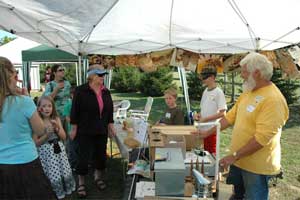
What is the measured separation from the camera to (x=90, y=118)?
3.67 metres

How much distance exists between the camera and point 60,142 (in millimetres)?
3670

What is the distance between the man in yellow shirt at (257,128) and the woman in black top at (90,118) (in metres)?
1.71

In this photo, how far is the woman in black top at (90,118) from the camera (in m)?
3.62

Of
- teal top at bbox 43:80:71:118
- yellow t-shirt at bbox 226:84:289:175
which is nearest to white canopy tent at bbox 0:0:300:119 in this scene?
teal top at bbox 43:80:71:118

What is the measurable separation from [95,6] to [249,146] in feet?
8.05

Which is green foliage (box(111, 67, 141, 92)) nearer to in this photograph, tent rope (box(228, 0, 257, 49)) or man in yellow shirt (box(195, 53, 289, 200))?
tent rope (box(228, 0, 257, 49))

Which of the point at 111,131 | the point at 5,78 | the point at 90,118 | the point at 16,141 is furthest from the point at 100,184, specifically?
the point at 5,78

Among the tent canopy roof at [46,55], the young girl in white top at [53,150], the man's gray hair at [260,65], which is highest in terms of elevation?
the tent canopy roof at [46,55]

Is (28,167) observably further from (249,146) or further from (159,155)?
(249,146)

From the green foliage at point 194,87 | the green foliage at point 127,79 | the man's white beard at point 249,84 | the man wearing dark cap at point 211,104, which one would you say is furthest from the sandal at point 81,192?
the green foliage at point 127,79

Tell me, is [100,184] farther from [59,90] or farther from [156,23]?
[156,23]

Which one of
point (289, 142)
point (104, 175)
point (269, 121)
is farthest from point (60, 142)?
point (289, 142)

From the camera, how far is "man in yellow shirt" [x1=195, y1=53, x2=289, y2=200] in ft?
7.13

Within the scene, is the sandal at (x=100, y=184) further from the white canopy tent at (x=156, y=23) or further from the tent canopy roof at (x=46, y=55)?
the tent canopy roof at (x=46, y=55)
